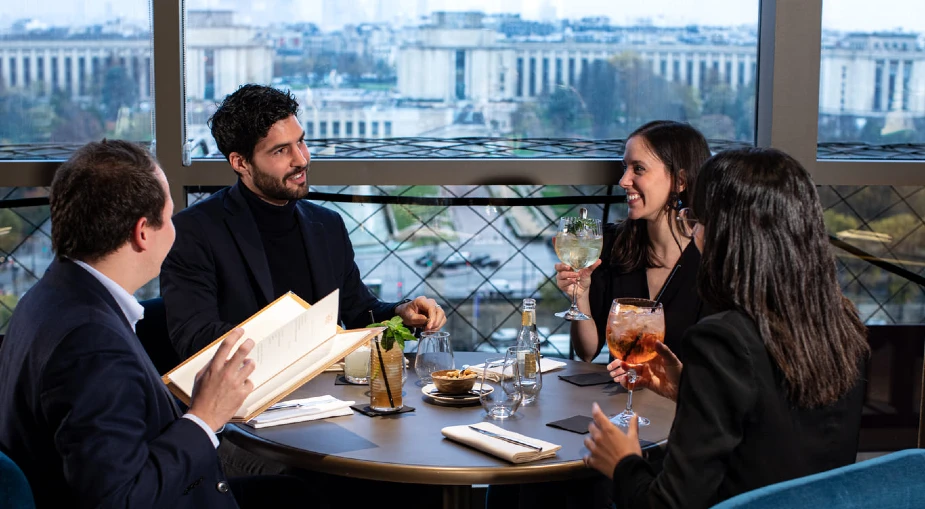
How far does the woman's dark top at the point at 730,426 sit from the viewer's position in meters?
1.41

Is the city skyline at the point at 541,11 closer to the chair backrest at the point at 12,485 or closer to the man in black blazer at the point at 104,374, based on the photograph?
the man in black blazer at the point at 104,374

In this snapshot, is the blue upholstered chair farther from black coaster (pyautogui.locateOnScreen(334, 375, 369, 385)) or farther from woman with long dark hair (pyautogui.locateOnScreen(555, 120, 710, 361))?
woman with long dark hair (pyautogui.locateOnScreen(555, 120, 710, 361))

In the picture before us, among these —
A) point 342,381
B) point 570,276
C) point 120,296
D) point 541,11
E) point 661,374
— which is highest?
point 541,11

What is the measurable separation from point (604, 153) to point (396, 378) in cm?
159

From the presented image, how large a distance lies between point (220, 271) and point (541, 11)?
4.86 ft

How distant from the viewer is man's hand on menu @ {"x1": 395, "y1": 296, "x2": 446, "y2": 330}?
248 centimetres

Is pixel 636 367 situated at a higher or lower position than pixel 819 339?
lower

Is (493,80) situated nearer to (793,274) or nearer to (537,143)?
(537,143)

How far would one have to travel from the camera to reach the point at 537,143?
3.34 m

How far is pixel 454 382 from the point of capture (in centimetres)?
205

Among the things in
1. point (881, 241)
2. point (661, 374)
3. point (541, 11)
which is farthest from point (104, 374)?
point (881, 241)

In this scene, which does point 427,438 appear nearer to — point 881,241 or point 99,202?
point 99,202

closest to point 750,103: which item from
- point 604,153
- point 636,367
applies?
point 604,153

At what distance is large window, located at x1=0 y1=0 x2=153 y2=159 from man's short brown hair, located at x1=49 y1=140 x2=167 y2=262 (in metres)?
1.75
